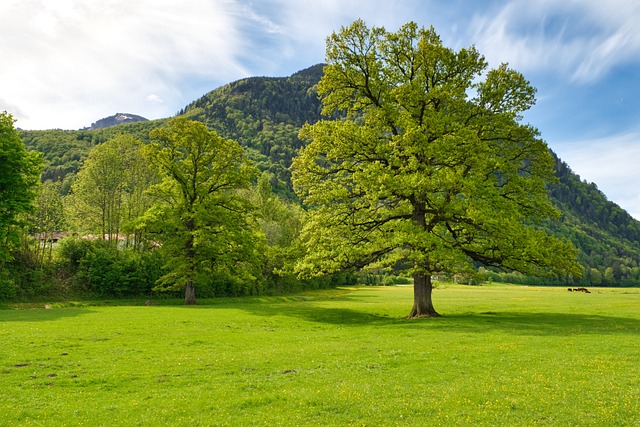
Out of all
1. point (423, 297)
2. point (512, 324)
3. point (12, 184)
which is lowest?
point (512, 324)

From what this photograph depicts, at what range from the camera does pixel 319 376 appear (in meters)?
14.1

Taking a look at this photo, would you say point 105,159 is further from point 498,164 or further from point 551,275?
point 551,275

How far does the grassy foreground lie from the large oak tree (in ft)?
20.6

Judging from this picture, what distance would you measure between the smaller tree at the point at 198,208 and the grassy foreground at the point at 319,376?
66.2 ft

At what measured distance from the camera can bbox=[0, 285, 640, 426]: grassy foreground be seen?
10.5 meters

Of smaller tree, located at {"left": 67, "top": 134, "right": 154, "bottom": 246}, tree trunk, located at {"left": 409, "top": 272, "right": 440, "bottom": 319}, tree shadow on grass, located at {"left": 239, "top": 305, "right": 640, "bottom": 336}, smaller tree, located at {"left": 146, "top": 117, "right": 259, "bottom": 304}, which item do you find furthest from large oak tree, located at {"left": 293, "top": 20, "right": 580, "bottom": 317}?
smaller tree, located at {"left": 67, "top": 134, "right": 154, "bottom": 246}

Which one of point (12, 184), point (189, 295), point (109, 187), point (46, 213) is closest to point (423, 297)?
point (189, 295)

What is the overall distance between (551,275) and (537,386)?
18.4 m

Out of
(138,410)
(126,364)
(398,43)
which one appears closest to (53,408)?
(138,410)

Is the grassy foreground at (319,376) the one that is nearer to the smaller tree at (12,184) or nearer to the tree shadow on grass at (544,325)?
the tree shadow on grass at (544,325)

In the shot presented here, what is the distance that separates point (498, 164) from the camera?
28.4 metres

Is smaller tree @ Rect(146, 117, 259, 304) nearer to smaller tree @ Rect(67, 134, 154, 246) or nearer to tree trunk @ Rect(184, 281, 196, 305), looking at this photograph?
tree trunk @ Rect(184, 281, 196, 305)

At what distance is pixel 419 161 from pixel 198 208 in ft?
81.7

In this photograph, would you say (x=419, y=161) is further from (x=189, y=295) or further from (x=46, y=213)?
(x=46, y=213)
